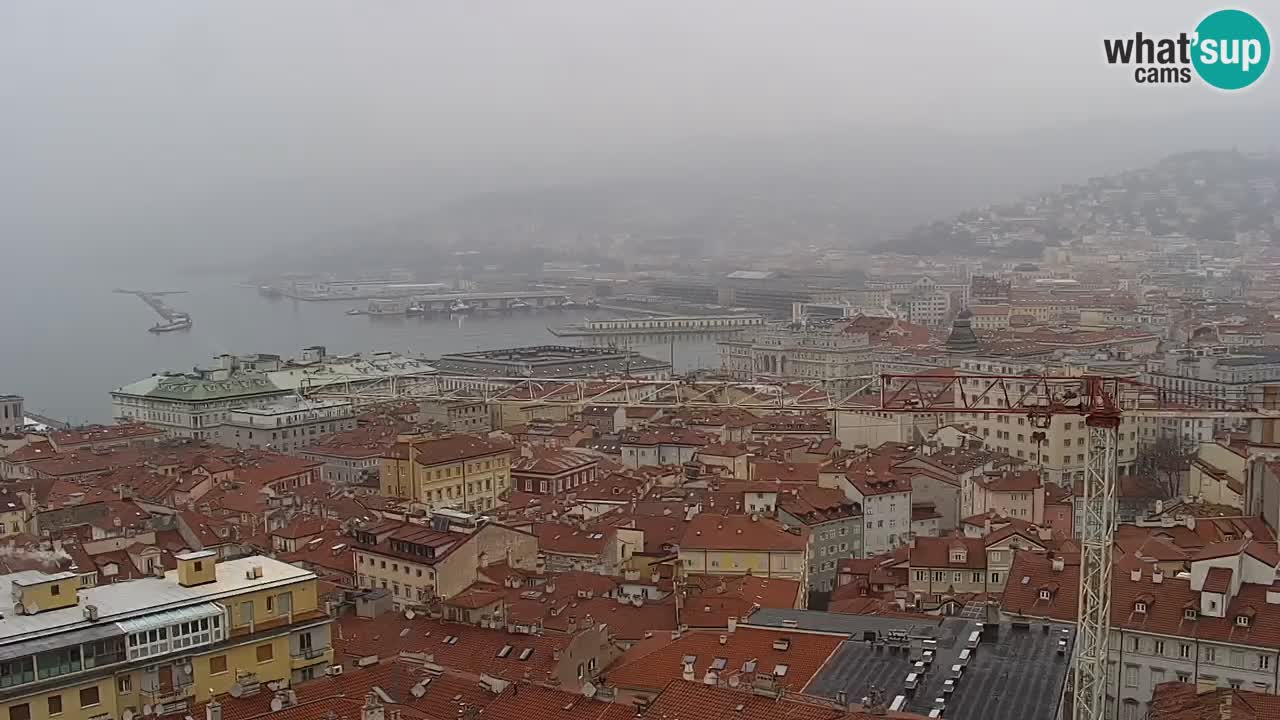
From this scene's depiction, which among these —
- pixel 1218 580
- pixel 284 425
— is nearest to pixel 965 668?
pixel 1218 580

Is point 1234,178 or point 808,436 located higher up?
point 1234,178

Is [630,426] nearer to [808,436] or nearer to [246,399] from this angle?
[808,436]

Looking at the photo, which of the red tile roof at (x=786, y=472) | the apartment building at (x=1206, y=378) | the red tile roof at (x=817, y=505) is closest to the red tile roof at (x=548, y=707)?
the red tile roof at (x=817, y=505)

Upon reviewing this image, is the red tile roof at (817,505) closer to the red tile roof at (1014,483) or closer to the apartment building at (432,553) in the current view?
the red tile roof at (1014,483)

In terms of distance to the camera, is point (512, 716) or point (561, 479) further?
point (561, 479)

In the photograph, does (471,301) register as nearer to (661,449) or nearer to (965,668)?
(661,449)

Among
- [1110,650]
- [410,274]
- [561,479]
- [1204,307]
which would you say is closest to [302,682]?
[1110,650]
